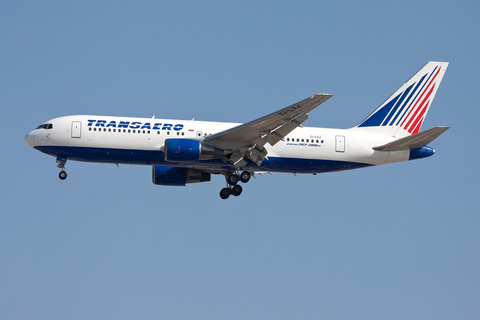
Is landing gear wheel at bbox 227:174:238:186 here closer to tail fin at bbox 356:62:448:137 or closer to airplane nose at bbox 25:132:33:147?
tail fin at bbox 356:62:448:137

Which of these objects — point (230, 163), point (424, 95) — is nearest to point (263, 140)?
point (230, 163)

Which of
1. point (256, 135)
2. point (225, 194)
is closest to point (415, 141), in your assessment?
point (256, 135)

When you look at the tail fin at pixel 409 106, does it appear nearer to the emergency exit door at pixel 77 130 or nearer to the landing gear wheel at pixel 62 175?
the emergency exit door at pixel 77 130

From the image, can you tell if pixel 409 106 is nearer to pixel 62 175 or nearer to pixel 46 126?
pixel 62 175

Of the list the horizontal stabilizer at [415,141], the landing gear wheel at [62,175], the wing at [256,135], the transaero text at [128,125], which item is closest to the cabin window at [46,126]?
the transaero text at [128,125]

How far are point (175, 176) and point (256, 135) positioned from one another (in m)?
8.21

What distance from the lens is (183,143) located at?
35.0 metres

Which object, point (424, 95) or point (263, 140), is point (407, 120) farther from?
point (263, 140)

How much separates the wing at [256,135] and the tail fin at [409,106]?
7.73m

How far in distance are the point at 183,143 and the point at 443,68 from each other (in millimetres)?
19258

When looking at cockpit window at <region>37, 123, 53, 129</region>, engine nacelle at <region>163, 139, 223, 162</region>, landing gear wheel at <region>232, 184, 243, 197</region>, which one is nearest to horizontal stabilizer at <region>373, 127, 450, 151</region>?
landing gear wheel at <region>232, 184, 243, 197</region>

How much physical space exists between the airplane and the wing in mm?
54

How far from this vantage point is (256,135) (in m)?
35.3

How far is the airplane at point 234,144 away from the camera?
115 feet
